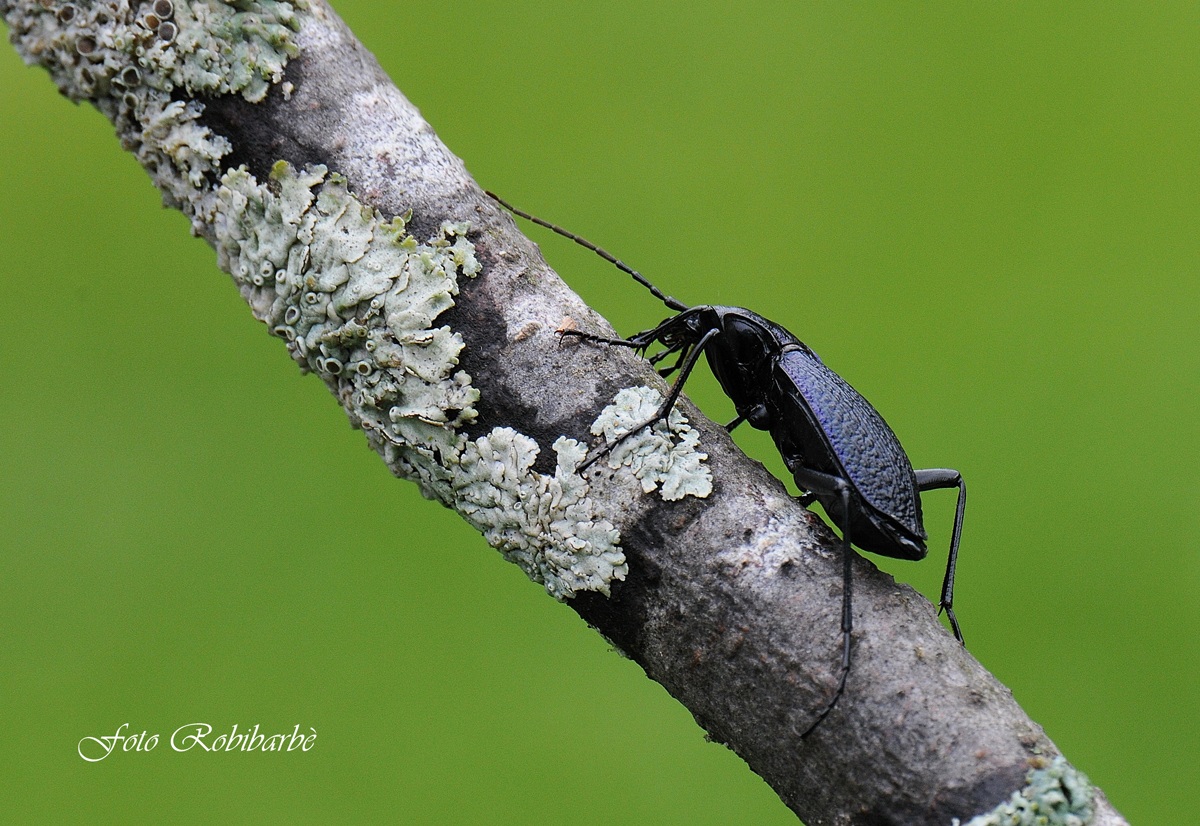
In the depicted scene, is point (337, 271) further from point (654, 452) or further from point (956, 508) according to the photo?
point (956, 508)

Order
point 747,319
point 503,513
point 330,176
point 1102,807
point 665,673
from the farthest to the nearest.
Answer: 1. point 747,319
2. point 330,176
3. point 503,513
4. point 665,673
5. point 1102,807

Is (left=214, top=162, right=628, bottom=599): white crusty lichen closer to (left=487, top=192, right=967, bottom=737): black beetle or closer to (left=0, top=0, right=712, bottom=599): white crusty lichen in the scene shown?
(left=0, top=0, right=712, bottom=599): white crusty lichen

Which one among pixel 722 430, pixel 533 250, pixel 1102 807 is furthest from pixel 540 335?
pixel 1102 807

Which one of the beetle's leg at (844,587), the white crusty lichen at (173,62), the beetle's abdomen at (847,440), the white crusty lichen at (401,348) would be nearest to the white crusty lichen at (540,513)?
the white crusty lichen at (401,348)

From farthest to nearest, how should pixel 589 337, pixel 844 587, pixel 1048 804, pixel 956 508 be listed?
pixel 956 508 < pixel 589 337 < pixel 844 587 < pixel 1048 804

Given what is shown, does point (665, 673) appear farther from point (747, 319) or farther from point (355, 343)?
point (747, 319)

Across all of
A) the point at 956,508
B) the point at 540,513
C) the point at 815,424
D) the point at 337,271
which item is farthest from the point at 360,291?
the point at 956,508
